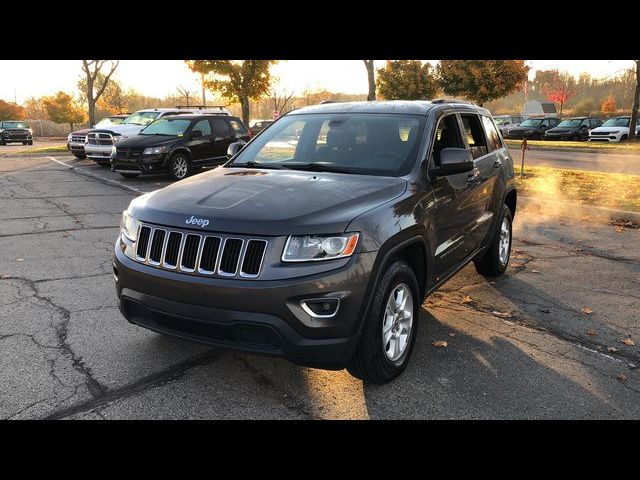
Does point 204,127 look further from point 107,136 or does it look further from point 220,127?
point 107,136

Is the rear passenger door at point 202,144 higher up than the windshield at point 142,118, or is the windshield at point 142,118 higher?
the windshield at point 142,118

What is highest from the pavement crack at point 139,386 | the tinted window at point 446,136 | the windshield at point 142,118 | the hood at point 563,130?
the hood at point 563,130

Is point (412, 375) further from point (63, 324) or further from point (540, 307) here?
point (63, 324)

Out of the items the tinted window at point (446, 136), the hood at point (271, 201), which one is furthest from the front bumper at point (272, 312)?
the tinted window at point (446, 136)

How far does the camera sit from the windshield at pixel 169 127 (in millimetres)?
14508

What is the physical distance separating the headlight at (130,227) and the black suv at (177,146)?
1064 cm

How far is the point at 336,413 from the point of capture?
3195mm

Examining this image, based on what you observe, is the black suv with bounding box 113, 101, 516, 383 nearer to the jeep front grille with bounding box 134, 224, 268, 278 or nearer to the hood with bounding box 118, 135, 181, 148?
the jeep front grille with bounding box 134, 224, 268, 278

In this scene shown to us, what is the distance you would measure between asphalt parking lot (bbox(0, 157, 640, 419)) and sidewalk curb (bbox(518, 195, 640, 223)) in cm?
281

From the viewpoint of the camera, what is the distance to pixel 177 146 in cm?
1408

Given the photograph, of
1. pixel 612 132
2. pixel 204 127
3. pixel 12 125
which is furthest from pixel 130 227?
pixel 12 125

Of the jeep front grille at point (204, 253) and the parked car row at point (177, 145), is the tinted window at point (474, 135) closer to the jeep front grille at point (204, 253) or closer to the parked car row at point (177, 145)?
the jeep front grille at point (204, 253)

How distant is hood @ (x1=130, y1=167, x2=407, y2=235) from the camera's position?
304 cm
